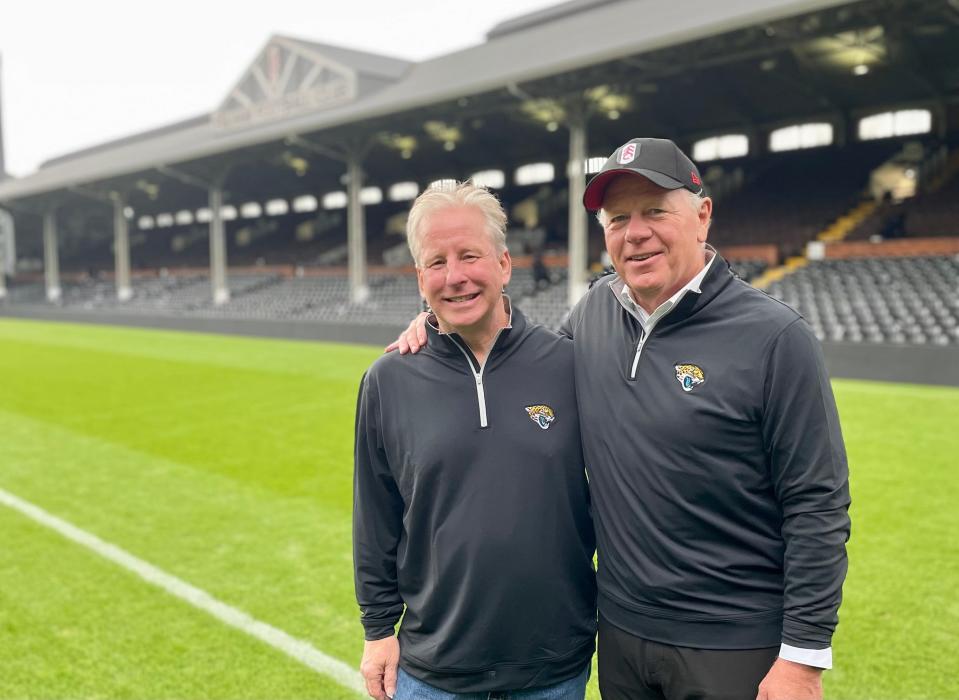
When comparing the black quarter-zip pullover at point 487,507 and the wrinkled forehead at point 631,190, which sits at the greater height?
the wrinkled forehead at point 631,190

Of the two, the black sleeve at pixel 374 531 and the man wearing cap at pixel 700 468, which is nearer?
the man wearing cap at pixel 700 468

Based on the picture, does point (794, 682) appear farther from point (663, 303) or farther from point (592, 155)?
point (592, 155)

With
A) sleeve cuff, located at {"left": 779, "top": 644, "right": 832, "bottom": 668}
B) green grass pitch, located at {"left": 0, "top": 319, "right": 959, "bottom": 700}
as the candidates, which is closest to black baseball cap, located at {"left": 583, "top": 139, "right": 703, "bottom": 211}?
sleeve cuff, located at {"left": 779, "top": 644, "right": 832, "bottom": 668}

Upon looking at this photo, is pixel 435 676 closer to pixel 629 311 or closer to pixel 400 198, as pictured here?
pixel 629 311

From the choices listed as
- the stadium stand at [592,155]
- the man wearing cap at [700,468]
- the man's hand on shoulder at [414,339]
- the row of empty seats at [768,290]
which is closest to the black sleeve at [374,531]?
the man's hand on shoulder at [414,339]

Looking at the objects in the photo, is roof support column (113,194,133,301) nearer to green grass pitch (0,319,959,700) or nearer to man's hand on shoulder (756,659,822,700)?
green grass pitch (0,319,959,700)

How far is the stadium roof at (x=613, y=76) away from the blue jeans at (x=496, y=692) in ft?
52.1

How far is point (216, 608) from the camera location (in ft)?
15.1

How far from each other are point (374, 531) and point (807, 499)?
120 cm

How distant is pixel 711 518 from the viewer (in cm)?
200

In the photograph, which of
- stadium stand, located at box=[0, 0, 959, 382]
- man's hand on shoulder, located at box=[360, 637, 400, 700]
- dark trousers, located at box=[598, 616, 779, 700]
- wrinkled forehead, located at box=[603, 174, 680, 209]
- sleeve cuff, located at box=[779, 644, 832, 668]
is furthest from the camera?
stadium stand, located at box=[0, 0, 959, 382]

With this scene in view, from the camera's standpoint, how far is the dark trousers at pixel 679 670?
1.98 m

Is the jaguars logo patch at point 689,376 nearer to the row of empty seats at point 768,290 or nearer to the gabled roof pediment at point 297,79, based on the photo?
the row of empty seats at point 768,290

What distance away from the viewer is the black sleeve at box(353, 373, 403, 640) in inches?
89.7
